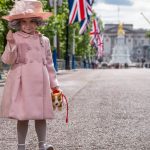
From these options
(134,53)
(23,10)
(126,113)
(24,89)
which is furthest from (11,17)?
(134,53)

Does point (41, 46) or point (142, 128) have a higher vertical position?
point (41, 46)

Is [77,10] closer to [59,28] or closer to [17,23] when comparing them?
[59,28]

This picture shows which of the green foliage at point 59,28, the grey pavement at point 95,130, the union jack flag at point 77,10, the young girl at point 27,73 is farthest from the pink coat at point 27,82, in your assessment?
the union jack flag at point 77,10

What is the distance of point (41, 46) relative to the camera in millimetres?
5484

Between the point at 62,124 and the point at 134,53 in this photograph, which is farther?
the point at 134,53

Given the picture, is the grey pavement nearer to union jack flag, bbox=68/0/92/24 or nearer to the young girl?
the young girl

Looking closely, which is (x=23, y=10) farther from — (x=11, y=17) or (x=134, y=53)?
(x=134, y=53)

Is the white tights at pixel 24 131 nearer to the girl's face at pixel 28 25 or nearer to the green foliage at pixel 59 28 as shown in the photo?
the girl's face at pixel 28 25

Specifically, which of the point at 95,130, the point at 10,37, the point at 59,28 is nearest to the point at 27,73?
the point at 10,37

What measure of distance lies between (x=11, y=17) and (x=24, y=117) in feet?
2.97

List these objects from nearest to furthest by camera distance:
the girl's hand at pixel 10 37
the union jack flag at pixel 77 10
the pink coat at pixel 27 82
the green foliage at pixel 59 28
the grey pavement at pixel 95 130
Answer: the pink coat at pixel 27 82, the girl's hand at pixel 10 37, the grey pavement at pixel 95 130, the green foliage at pixel 59 28, the union jack flag at pixel 77 10

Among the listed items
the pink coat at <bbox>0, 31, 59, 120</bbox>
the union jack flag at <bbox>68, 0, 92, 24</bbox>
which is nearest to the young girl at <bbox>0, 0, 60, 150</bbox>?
the pink coat at <bbox>0, 31, 59, 120</bbox>

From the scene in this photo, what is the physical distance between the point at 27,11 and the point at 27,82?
0.63 metres

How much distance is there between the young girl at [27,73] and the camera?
5.27 m
